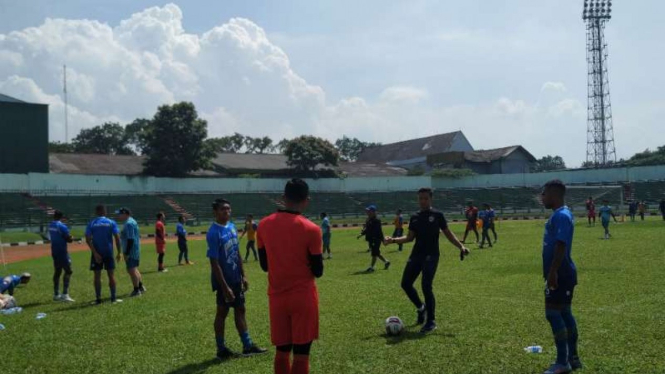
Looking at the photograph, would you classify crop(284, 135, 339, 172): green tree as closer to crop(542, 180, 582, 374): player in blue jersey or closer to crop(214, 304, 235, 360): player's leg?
crop(214, 304, 235, 360): player's leg

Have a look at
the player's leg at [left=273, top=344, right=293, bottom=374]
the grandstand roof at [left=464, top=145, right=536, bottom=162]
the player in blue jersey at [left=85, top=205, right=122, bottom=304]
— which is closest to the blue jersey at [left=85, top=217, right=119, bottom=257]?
the player in blue jersey at [left=85, top=205, right=122, bottom=304]

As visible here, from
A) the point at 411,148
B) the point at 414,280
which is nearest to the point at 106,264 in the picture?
the point at 414,280

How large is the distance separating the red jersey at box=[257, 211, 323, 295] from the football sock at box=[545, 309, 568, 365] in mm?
3116

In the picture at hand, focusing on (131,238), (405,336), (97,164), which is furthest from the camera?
(97,164)

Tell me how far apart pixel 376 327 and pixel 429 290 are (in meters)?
1.03

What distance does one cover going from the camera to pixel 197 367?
25.5 ft

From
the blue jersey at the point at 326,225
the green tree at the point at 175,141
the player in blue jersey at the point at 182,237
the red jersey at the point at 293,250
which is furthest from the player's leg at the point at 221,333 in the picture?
the green tree at the point at 175,141

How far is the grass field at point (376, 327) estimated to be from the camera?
7590 mm

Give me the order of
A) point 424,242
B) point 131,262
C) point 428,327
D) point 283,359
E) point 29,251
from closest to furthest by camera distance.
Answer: point 283,359
point 428,327
point 424,242
point 131,262
point 29,251

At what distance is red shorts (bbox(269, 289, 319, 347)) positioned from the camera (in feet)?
18.0

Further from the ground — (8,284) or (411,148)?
(411,148)

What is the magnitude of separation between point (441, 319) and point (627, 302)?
11.9 ft

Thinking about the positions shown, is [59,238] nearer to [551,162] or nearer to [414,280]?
[414,280]

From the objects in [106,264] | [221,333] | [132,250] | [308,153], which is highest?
[308,153]
